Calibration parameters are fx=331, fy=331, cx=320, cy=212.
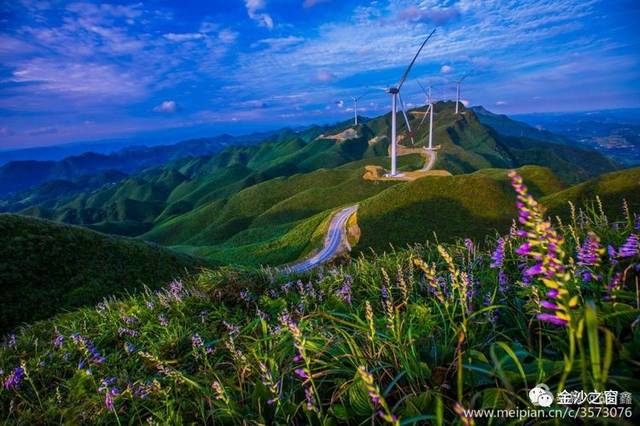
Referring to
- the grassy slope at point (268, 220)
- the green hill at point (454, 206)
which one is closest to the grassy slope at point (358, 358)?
the green hill at point (454, 206)

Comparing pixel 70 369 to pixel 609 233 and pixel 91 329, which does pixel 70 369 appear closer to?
pixel 91 329

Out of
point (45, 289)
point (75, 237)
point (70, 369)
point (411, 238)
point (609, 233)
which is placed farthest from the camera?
point (411, 238)

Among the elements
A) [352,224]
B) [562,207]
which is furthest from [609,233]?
[562,207]

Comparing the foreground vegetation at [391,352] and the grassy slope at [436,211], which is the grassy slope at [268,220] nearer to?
the grassy slope at [436,211]

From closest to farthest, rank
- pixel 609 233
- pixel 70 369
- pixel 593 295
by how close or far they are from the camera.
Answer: pixel 593 295
pixel 609 233
pixel 70 369

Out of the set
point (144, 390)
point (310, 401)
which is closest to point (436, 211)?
point (144, 390)

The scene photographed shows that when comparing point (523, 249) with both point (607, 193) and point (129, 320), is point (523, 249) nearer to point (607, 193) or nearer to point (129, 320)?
point (129, 320)
